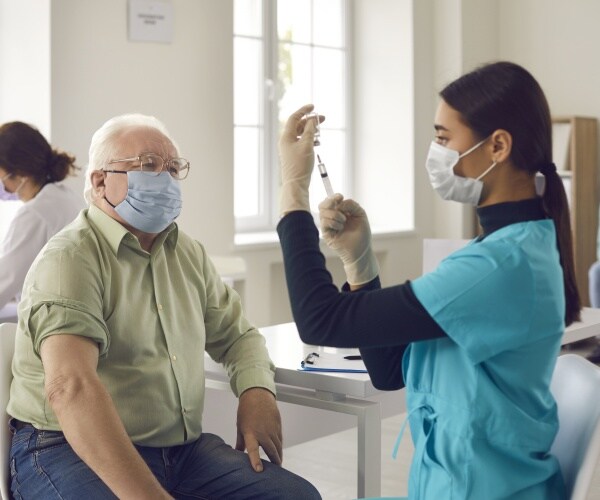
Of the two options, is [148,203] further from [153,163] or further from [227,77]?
[227,77]

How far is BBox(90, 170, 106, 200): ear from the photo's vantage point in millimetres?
1948

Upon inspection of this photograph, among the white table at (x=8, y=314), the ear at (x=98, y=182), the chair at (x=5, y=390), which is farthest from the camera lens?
the white table at (x=8, y=314)

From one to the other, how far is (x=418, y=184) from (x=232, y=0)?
1.85 m

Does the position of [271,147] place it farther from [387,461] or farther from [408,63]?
[387,461]

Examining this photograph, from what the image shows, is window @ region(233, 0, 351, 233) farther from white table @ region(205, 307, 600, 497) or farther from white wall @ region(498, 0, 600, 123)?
white table @ region(205, 307, 600, 497)

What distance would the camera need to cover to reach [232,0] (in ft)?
15.4

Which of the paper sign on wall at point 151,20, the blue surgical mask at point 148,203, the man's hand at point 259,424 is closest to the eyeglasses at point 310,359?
the man's hand at point 259,424

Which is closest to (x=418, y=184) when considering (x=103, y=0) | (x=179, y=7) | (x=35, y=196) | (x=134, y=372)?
(x=179, y=7)

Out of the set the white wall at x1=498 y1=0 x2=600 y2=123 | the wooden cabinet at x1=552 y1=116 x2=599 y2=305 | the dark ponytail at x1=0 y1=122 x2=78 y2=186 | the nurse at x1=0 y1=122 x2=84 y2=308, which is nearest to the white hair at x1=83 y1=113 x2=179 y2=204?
the nurse at x1=0 y1=122 x2=84 y2=308

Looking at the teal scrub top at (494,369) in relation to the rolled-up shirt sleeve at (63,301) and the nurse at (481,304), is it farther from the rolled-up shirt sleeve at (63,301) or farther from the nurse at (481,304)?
the rolled-up shirt sleeve at (63,301)

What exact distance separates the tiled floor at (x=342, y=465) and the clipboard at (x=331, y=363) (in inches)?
49.1

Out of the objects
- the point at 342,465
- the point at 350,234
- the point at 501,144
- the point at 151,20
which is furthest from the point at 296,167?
the point at 151,20

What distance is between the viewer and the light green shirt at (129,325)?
A: 1662mm

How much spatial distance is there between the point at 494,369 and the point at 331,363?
73cm
